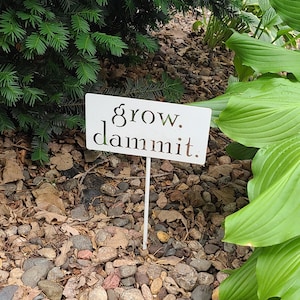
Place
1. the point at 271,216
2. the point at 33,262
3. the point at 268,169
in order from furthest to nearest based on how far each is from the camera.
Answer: the point at 33,262, the point at 268,169, the point at 271,216

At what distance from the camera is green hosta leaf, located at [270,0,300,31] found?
136cm

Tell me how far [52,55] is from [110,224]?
20.4 inches

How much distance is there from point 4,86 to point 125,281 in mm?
594

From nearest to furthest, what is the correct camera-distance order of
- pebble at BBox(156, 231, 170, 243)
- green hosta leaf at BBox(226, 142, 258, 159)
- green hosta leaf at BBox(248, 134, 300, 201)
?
green hosta leaf at BBox(248, 134, 300, 201) → pebble at BBox(156, 231, 170, 243) → green hosta leaf at BBox(226, 142, 258, 159)

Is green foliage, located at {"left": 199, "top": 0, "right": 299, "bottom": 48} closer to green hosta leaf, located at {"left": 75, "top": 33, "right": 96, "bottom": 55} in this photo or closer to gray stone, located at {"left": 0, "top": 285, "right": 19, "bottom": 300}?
green hosta leaf, located at {"left": 75, "top": 33, "right": 96, "bottom": 55}

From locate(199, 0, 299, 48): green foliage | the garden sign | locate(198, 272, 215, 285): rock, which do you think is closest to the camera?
the garden sign

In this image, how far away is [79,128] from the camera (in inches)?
63.8

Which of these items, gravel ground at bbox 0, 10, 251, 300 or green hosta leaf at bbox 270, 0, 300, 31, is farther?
green hosta leaf at bbox 270, 0, 300, 31

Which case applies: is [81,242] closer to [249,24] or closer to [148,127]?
[148,127]

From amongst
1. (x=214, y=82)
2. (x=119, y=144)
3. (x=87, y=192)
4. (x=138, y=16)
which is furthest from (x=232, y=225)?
(x=214, y=82)

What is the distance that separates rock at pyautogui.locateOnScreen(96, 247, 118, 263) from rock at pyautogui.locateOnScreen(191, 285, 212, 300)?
Result: 0.23 meters

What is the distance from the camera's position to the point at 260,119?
1119 mm

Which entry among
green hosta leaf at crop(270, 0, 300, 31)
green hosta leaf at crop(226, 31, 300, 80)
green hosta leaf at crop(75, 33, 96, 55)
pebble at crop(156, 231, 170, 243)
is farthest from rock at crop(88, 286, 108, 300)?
green hosta leaf at crop(270, 0, 300, 31)

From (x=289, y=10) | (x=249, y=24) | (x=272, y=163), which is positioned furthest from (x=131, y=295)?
(x=249, y=24)
